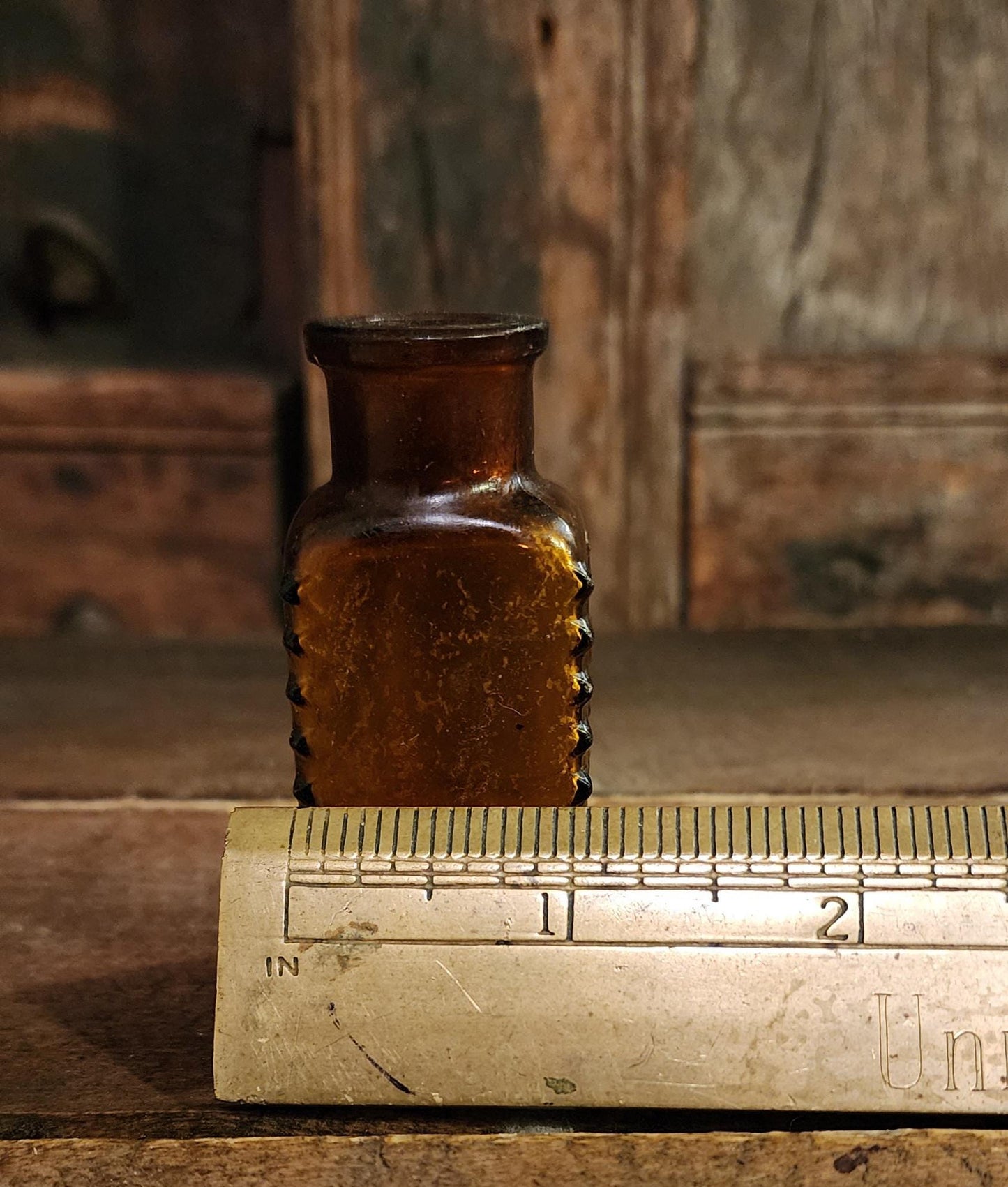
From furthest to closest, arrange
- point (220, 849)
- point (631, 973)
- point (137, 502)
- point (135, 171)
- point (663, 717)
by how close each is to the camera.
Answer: point (135, 171) → point (137, 502) → point (663, 717) → point (220, 849) → point (631, 973)

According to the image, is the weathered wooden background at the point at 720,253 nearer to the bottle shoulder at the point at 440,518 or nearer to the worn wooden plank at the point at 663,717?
the worn wooden plank at the point at 663,717

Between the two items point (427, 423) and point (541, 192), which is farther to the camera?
point (541, 192)

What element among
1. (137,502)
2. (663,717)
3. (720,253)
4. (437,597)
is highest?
(720,253)

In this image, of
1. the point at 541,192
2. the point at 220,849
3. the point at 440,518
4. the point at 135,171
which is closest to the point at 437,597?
the point at 440,518

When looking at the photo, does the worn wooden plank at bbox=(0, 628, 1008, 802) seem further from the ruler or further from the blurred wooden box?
the ruler

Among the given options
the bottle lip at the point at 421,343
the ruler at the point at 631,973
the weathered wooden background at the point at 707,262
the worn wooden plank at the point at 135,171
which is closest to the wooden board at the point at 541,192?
the weathered wooden background at the point at 707,262

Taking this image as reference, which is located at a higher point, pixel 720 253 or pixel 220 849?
pixel 720 253

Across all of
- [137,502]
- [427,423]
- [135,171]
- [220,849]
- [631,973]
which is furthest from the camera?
[135,171]

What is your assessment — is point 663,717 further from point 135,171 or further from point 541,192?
point 135,171
